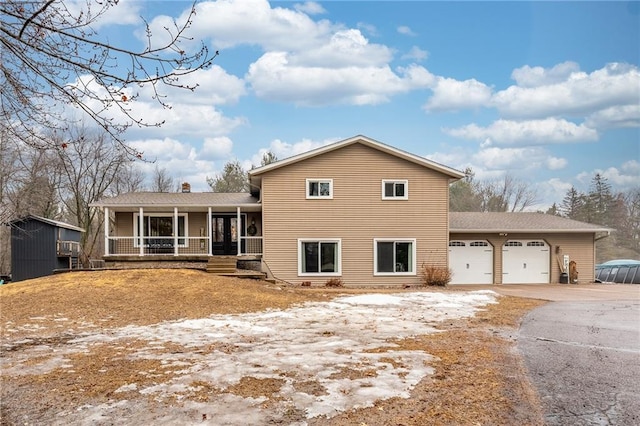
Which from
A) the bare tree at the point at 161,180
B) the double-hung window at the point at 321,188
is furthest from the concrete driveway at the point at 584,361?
the bare tree at the point at 161,180

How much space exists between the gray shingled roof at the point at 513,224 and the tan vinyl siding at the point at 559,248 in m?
0.44

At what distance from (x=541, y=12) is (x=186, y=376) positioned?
13875 millimetres

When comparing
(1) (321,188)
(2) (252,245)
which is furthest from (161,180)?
(1) (321,188)

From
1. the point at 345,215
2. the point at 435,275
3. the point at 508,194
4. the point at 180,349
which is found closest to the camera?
the point at 180,349

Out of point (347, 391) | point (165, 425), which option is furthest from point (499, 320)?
point (165, 425)

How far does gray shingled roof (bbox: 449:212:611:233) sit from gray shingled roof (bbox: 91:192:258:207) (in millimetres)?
9866

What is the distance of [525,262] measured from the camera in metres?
23.2

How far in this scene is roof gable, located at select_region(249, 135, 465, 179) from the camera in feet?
65.0

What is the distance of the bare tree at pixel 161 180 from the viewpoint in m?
40.4

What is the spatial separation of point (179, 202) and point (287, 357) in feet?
49.1

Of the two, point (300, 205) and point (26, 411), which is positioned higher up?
point (300, 205)

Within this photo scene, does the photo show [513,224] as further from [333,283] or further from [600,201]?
[600,201]

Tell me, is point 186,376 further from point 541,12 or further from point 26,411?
point 541,12

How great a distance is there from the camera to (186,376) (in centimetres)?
598
